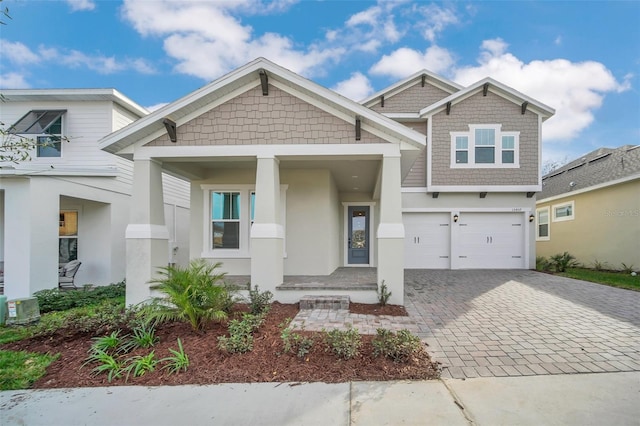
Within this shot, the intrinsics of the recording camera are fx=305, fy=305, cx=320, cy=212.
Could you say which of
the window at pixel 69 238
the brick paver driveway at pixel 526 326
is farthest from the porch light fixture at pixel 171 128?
the window at pixel 69 238

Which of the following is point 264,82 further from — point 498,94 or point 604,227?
point 604,227

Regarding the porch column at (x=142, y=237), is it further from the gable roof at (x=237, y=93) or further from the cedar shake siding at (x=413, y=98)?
the cedar shake siding at (x=413, y=98)

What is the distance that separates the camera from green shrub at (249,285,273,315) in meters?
5.46

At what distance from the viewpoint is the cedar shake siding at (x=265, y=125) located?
20.7 ft

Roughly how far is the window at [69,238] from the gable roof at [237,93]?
5561mm

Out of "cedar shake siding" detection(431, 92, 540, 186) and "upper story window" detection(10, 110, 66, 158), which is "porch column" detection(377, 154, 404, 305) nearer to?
"cedar shake siding" detection(431, 92, 540, 186)

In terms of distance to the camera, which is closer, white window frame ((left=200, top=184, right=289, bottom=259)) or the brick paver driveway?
the brick paver driveway

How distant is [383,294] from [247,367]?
326 cm

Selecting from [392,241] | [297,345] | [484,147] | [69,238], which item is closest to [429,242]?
[484,147]

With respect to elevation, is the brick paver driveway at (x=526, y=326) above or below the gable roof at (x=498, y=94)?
below

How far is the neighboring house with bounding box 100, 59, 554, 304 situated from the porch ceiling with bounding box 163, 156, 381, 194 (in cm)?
5

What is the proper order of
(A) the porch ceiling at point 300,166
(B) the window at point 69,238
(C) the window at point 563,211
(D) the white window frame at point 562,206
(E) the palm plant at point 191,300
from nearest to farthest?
(E) the palm plant at point 191,300 → (A) the porch ceiling at point 300,166 → (B) the window at point 69,238 → (D) the white window frame at point 562,206 → (C) the window at point 563,211

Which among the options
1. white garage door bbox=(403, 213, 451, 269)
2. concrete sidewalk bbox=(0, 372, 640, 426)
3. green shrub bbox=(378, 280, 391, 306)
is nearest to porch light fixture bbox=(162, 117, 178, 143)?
concrete sidewalk bbox=(0, 372, 640, 426)

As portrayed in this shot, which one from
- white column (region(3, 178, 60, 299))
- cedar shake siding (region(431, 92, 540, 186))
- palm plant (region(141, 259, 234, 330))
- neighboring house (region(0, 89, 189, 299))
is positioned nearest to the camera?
palm plant (region(141, 259, 234, 330))
